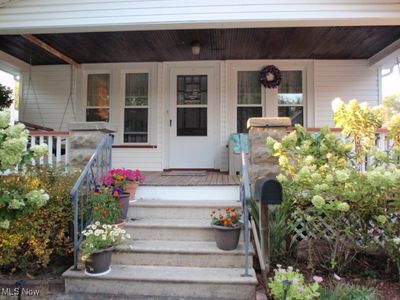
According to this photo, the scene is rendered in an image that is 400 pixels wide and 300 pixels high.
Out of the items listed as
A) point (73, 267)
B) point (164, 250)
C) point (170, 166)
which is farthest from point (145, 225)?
point (170, 166)

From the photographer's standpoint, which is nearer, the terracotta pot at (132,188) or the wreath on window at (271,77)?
the terracotta pot at (132,188)

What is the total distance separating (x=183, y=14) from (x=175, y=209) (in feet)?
7.88

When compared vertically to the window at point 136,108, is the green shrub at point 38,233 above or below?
below

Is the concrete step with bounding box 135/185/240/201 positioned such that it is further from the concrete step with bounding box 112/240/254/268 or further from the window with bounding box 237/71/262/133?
the window with bounding box 237/71/262/133

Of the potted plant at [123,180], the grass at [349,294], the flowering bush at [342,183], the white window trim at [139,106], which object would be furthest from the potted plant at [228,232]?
the white window trim at [139,106]

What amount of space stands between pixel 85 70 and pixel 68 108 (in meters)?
0.85

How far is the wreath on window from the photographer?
6457 millimetres

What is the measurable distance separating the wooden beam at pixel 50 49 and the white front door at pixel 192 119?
1.97 meters

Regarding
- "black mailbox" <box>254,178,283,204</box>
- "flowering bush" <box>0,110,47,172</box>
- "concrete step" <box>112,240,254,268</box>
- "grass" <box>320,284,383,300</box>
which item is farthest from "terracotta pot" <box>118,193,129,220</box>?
"grass" <box>320,284,383,300</box>

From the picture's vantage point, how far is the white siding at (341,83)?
254 inches

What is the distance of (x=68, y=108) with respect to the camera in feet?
22.4

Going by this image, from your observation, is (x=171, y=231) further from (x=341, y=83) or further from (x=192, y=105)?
(x=341, y=83)

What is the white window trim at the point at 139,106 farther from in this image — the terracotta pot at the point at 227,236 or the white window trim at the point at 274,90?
the terracotta pot at the point at 227,236

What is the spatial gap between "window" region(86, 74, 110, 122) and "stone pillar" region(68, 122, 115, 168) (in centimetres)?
276
